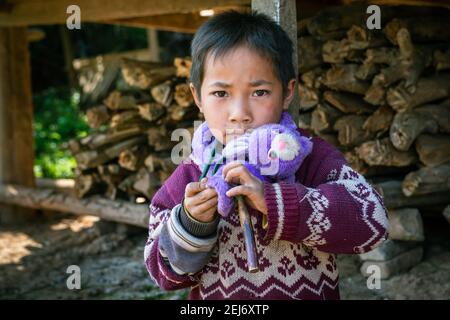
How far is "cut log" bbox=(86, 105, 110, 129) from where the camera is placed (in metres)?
5.41

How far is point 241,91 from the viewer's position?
1.62 m

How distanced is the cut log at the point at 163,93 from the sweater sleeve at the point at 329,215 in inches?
133

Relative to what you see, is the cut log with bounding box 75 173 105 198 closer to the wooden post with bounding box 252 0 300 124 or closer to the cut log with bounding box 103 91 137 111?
the cut log with bounding box 103 91 137 111

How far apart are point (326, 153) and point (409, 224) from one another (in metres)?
2.32

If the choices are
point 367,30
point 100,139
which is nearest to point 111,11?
point 100,139

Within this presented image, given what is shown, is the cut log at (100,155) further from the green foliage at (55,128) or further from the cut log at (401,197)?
the cut log at (401,197)

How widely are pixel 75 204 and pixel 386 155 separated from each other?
10.3 ft

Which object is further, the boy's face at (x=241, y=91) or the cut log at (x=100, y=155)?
the cut log at (x=100, y=155)

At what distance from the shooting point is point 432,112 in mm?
3658

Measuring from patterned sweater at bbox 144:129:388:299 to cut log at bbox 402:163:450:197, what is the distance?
6.87 ft

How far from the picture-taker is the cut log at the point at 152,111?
197 inches

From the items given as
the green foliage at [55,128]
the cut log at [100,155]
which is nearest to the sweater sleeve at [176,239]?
the cut log at [100,155]

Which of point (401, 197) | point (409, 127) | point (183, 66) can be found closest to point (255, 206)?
point (409, 127)
